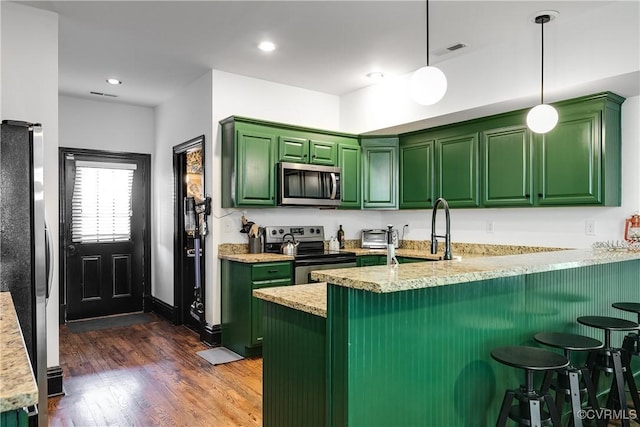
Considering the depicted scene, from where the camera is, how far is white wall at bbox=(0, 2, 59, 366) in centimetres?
304

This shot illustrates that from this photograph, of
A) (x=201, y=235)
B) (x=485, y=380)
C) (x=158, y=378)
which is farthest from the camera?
(x=201, y=235)

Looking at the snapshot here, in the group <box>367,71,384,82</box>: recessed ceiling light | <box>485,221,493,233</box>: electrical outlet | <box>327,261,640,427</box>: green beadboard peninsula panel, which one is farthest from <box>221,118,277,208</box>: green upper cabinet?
<box>327,261,640,427</box>: green beadboard peninsula panel

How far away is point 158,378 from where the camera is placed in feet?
11.5

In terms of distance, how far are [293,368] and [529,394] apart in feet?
3.31

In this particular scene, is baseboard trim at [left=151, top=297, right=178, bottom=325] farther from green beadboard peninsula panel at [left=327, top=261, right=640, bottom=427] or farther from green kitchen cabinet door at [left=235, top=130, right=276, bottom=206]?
green beadboard peninsula panel at [left=327, top=261, right=640, bottom=427]

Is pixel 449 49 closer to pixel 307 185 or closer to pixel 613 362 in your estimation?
pixel 307 185

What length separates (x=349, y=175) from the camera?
5035 mm

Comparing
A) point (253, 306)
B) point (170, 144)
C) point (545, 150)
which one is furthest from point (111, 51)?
point (545, 150)

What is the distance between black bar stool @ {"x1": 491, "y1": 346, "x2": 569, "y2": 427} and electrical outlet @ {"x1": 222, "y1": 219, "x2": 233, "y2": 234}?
3088mm

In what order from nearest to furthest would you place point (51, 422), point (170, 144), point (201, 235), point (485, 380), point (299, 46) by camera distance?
point (485, 380) < point (51, 422) < point (299, 46) < point (201, 235) < point (170, 144)

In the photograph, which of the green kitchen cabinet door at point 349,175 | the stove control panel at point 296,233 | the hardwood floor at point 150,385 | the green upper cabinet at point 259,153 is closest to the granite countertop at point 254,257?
the stove control panel at point 296,233

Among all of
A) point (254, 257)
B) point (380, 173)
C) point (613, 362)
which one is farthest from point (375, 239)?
point (613, 362)

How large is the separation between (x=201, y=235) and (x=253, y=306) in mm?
1094

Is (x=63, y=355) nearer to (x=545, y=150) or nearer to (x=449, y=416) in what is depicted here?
(x=449, y=416)
